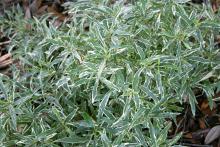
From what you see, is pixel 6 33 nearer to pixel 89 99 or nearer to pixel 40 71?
pixel 40 71

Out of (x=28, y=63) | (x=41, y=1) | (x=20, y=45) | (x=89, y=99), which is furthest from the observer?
(x=41, y=1)

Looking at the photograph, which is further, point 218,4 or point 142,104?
point 218,4

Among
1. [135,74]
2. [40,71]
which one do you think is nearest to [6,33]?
[40,71]

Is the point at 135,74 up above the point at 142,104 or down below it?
above

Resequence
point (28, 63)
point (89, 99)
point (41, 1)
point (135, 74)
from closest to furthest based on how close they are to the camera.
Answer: point (135, 74) < point (89, 99) < point (28, 63) < point (41, 1)

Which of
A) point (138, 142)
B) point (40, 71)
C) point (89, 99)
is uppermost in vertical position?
point (40, 71)

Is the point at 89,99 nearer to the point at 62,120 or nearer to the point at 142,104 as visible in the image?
the point at 62,120

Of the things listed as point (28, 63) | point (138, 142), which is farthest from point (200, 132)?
point (28, 63)
